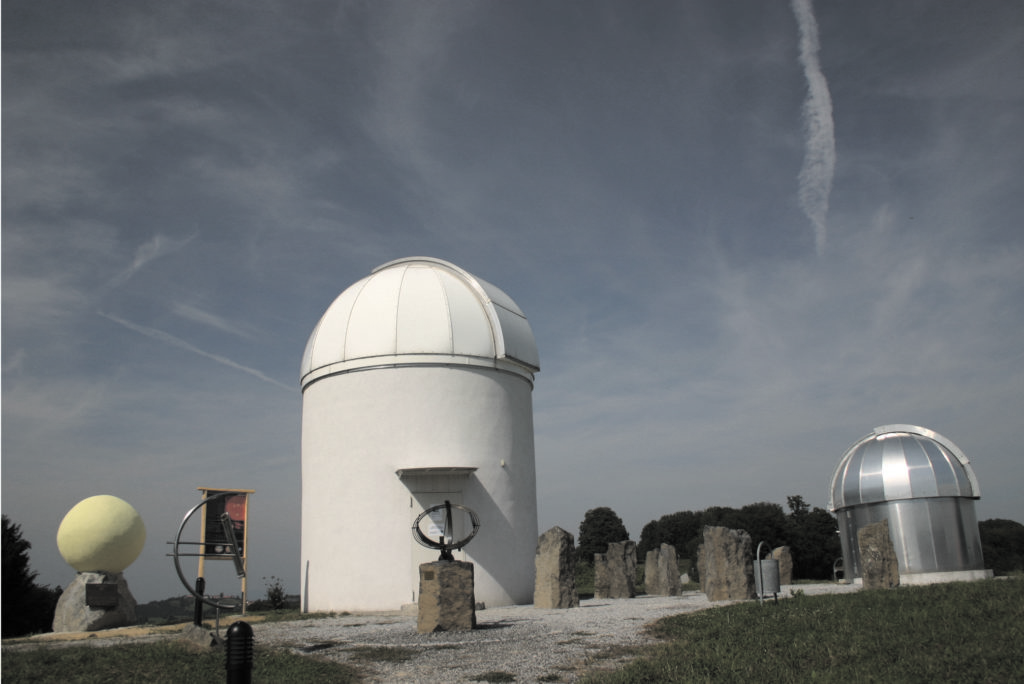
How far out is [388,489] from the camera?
60.8 ft

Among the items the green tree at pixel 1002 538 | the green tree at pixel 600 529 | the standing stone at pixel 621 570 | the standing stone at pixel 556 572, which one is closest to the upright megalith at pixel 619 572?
the standing stone at pixel 621 570

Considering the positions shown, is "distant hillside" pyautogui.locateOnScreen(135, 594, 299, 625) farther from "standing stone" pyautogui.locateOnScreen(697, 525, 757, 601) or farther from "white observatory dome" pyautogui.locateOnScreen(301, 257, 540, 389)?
"standing stone" pyautogui.locateOnScreen(697, 525, 757, 601)

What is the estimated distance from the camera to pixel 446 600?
1182 centimetres

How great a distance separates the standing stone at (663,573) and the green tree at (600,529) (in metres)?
38.2

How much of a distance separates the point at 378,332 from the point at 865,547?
13.0 metres

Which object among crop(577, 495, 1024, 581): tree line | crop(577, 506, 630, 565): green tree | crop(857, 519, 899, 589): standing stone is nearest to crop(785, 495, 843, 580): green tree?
crop(577, 495, 1024, 581): tree line

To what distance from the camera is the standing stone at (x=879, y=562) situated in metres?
16.7

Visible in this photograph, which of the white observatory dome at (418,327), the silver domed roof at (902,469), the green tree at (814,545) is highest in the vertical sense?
the white observatory dome at (418,327)

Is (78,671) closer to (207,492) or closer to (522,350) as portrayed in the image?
(207,492)

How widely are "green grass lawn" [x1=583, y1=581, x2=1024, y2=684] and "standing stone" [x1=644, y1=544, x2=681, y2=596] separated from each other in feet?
33.3

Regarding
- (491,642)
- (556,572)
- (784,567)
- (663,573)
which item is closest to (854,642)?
(491,642)

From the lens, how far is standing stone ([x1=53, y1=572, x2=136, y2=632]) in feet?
56.8

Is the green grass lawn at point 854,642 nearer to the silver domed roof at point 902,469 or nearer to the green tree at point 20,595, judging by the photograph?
the silver domed roof at point 902,469

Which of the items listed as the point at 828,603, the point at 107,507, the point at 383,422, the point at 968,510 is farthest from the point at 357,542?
the point at 968,510
